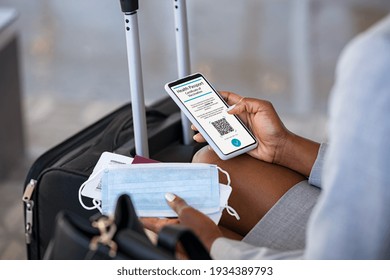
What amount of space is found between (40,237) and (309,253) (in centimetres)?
73

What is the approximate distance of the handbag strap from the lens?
→ 3.00 feet

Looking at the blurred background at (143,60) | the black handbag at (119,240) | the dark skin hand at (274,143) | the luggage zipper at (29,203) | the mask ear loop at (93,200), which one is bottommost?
the blurred background at (143,60)

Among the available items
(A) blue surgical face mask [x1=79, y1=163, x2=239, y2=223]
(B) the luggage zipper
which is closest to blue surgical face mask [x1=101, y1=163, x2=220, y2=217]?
(A) blue surgical face mask [x1=79, y1=163, x2=239, y2=223]

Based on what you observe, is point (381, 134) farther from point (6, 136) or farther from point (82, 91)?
point (82, 91)

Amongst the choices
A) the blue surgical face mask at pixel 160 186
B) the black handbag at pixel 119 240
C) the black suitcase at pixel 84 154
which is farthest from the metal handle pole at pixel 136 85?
the black handbag at pixel 119 240

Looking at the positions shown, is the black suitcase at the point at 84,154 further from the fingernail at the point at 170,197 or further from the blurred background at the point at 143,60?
the blurred background at the point at 143,60

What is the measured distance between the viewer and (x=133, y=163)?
1.34 m

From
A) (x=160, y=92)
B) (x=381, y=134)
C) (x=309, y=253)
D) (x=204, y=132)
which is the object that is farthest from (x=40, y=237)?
(x=160, y=92)

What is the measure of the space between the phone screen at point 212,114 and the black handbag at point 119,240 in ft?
1.39

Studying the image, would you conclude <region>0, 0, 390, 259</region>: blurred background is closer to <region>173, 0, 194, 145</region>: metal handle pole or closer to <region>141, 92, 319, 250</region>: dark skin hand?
<region>173, 0, 194, 145</region>: metal handle pole

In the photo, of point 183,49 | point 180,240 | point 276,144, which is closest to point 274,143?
point 276,144

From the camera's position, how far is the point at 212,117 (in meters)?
1.41

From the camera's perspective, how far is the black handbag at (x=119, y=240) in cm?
92

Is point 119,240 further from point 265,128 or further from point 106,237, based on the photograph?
point 265,128
